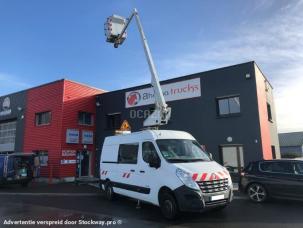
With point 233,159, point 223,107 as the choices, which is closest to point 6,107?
point 223,107

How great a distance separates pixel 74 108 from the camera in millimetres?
21594

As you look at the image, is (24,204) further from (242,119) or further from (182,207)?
(242,119)

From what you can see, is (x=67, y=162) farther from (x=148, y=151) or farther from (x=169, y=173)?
(x=169, y=173)

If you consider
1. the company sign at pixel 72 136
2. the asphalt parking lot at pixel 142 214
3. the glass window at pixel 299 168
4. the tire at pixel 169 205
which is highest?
the company sign at pixel 72 136

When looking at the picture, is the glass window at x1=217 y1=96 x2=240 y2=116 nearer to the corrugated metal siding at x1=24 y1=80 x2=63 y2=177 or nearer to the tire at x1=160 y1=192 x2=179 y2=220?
the tire at x1=160 y1=192 x2=179 y2=220

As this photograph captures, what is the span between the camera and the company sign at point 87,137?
2191 centimetres

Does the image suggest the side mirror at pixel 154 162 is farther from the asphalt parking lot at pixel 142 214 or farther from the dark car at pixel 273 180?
the dark car at pixel 273 180

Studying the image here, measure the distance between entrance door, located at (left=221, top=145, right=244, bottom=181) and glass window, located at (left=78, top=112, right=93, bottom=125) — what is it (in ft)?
36.6

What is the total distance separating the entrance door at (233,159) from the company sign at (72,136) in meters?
10.7

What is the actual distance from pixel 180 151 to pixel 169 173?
1061 millimetres

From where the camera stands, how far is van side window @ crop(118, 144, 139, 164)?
9562 millimetres

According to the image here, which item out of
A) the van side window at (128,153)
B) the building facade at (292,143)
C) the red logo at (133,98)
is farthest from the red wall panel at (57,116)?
the building facade at (292,143)

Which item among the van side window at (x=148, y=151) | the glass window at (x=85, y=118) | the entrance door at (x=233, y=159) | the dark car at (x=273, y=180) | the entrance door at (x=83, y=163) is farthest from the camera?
the glass window at (x=85, y=118)

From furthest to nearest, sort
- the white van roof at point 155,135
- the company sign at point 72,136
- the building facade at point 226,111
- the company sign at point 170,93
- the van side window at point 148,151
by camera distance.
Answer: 1. the company sign at point 72,136
2. the company sign at point 170,93
3. the building facade at point 226,111
4. the white van roof at point 155,135
5. the van side window at point 148,151
